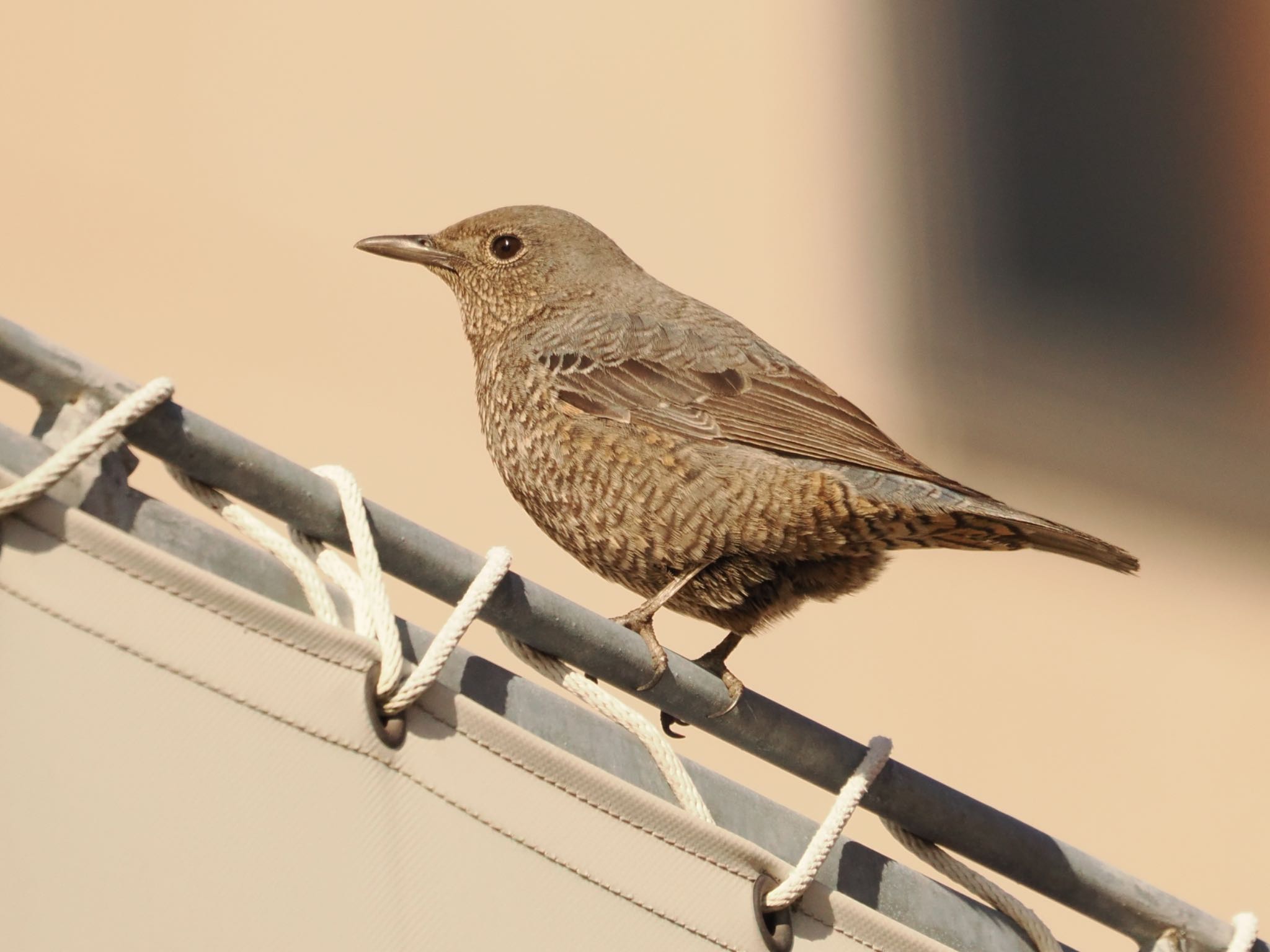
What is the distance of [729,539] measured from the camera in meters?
3.51

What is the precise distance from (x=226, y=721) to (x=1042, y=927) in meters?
1.19

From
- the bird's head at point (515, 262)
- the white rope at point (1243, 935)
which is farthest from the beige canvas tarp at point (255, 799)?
the bird's head at point (515, 262)

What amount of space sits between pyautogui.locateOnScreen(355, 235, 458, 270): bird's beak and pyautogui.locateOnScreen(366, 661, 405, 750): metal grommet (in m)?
3.03

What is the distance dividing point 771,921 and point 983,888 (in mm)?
446

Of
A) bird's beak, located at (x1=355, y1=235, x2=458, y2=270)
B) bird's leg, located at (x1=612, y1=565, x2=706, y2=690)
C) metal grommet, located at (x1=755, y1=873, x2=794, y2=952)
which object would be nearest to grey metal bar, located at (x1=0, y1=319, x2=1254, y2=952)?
metal grommet, located at (x1=755, y1=873, x2=794, y2=952)

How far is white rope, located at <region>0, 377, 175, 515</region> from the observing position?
1.64 m

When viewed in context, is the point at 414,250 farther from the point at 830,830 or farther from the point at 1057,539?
the point at 830,830

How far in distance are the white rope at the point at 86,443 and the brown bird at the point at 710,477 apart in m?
1.58

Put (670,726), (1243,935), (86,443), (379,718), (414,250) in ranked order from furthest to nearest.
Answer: (414,250) < (670,726) < (1243,935) < (379,718) < (86,443)

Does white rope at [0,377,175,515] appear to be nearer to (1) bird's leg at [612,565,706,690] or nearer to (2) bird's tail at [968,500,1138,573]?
(1) bird's leg at [612,565,706,690]

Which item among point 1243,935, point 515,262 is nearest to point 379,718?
point 1243,935

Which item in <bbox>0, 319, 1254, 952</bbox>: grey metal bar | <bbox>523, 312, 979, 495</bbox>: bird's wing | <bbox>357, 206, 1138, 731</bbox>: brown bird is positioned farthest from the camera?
<bbox>523, 312, 979, 495</bbox>: bird's wing

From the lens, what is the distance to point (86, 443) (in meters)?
1.67

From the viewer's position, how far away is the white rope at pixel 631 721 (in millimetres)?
2041
